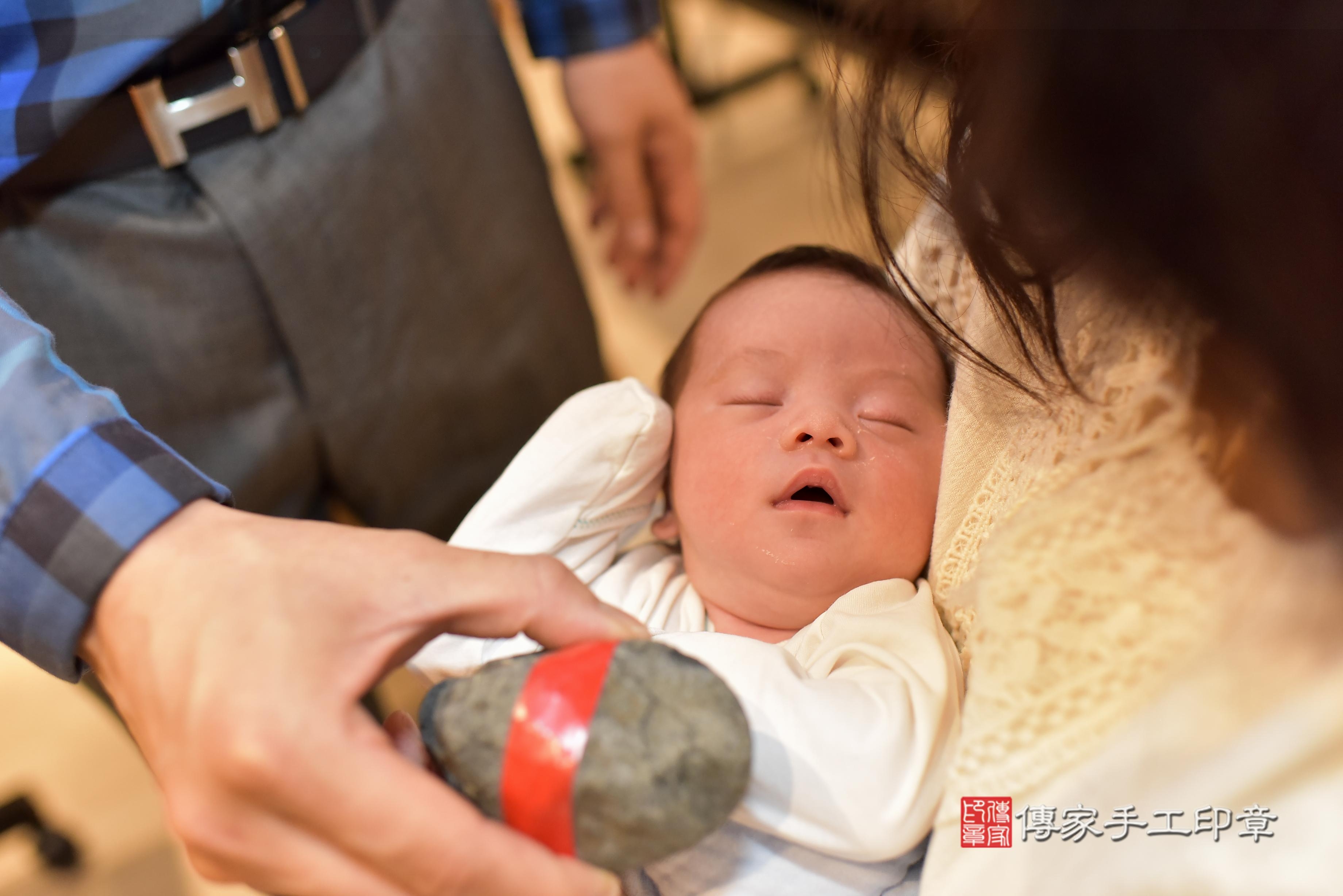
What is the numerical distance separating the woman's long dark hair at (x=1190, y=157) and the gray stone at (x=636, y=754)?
315mm

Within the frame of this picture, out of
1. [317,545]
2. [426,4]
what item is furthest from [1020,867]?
[426,4]

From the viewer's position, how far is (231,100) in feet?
2.89

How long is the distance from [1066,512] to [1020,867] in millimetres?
208

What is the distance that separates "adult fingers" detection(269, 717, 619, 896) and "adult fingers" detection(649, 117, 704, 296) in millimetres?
978

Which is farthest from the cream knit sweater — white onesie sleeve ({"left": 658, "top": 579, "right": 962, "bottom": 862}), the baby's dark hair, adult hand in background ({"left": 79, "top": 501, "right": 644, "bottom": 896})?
the baby's dark hair

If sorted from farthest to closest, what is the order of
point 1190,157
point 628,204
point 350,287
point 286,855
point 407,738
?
point 628,204
point 350,287
point 407,738
point 286,855
point 1190,157

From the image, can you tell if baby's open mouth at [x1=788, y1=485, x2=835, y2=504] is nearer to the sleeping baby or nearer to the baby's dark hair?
the sleeping baby

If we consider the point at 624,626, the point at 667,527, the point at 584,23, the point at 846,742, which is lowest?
the point at 667,527

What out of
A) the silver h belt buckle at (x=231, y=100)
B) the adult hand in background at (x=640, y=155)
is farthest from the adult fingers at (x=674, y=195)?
the silver h belt buckle at (x=231, y=100)

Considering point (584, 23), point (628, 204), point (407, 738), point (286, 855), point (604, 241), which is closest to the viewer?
point (286, 855)

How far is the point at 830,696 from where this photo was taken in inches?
25.0

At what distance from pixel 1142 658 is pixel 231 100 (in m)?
0.89

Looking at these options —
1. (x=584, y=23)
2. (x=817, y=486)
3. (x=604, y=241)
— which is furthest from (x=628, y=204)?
(x=604, y=241)

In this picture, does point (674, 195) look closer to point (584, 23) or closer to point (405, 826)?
point (584, 23)
